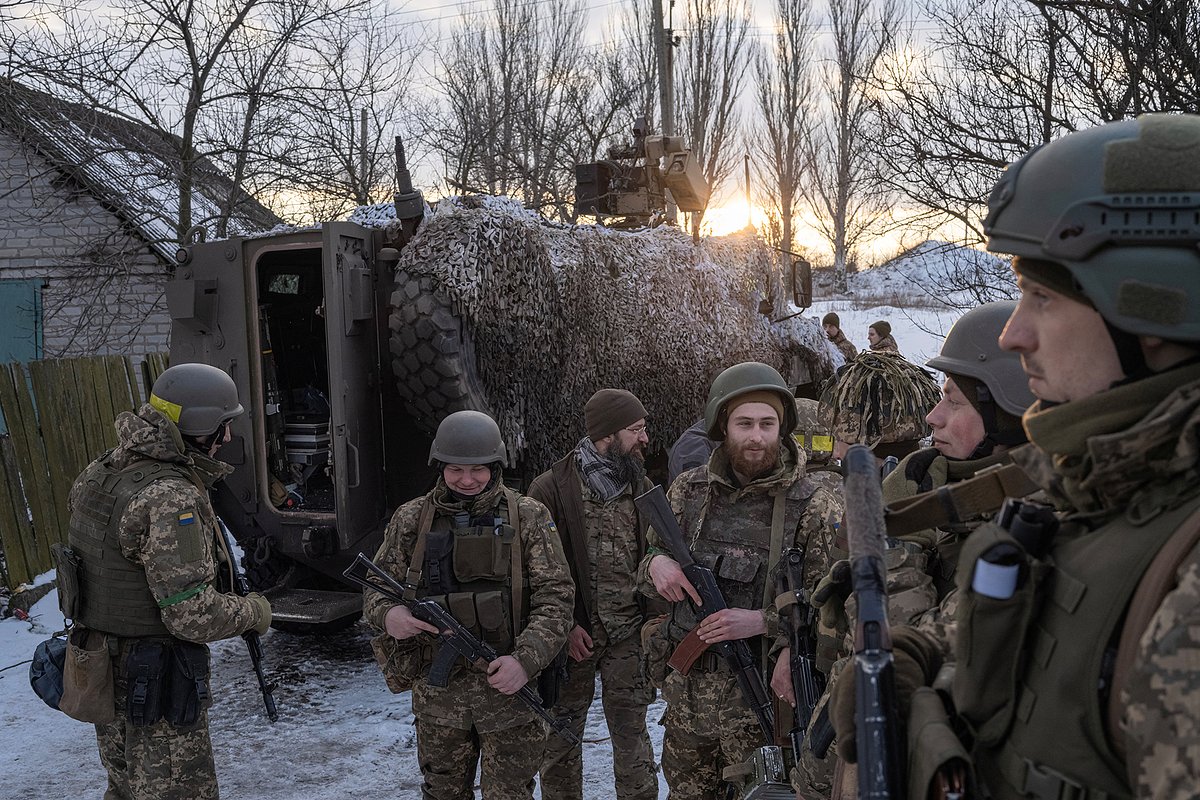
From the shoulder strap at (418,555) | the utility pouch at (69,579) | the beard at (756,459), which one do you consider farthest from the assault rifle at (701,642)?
the utility pouch at (69,579)

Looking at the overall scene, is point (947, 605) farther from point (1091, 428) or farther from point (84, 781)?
point (84, 781)

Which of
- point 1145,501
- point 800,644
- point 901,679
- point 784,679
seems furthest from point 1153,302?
point 784,679

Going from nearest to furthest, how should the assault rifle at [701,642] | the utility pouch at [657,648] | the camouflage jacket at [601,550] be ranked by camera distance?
1. the assault rifle at [701,642]
2. the utility pouch at [657,648]
3. the camouflage jacket at [601,550]

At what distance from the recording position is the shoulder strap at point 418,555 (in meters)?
3.38

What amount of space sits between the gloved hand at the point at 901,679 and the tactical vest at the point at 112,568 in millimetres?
2525

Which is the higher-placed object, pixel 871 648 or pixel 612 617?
pixel 871 648

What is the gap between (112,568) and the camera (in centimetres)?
319

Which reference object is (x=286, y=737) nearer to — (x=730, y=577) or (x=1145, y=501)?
(x=730, y=577)

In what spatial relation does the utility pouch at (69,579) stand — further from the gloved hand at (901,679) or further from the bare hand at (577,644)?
→ the gloved hand at (901,679)

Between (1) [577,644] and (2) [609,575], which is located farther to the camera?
(2) [609,575]

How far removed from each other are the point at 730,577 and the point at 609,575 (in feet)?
3.07

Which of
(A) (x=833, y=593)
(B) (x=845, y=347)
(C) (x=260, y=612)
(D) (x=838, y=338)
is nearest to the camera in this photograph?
(A) (x=833, y=593)

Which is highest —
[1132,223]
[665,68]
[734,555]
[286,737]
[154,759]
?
[665,68]

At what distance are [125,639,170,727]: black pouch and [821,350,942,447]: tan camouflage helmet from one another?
2.34 meters
